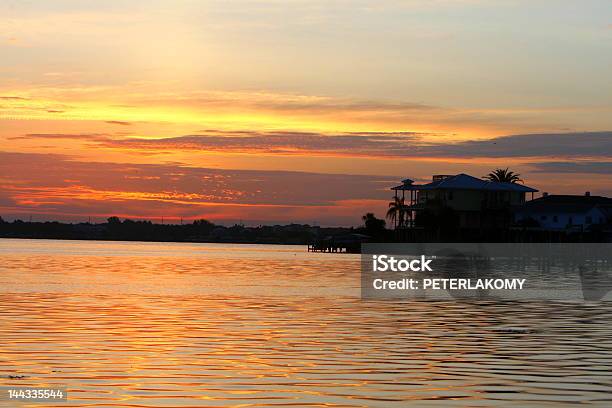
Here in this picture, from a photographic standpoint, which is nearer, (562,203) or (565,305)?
(565,305)

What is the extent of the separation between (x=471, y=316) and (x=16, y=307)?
61.6ft

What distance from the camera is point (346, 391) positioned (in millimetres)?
24312

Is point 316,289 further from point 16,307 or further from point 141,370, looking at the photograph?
point 141,370

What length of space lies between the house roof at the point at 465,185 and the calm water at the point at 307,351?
4172 inches

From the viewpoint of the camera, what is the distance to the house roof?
521ft

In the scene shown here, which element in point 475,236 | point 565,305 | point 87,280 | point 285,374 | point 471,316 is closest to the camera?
point 285,374

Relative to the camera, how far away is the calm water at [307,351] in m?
24.0

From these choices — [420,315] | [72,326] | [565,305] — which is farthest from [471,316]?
[72,326]

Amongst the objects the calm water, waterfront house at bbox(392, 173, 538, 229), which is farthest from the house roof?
the calm water

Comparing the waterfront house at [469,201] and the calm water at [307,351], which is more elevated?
the waterfront house at [469,201]

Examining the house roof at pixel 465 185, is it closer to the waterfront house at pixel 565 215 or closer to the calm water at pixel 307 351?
the waterfront house at pixel 565 215

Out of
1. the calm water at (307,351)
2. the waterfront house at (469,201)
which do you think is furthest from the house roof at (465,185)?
the calm water at (307,351)

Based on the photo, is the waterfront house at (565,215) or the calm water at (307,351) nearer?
the calm water at (307,351)

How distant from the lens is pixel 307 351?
31.4m
